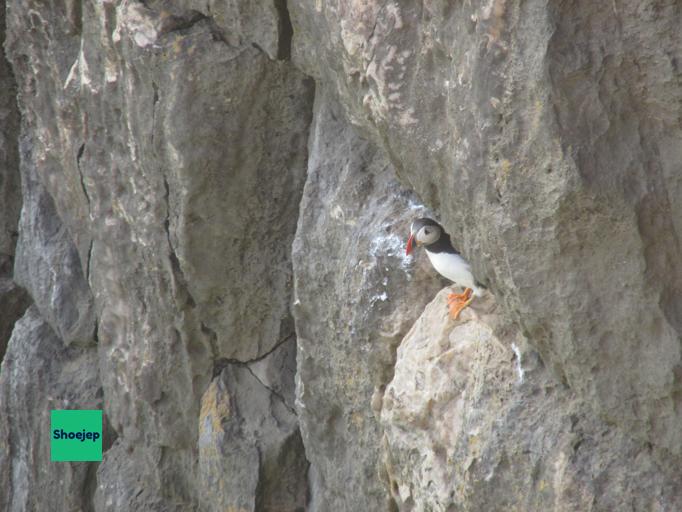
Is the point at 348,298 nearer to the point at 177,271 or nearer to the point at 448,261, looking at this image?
the point at 448,261

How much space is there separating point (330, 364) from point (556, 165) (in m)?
1.69

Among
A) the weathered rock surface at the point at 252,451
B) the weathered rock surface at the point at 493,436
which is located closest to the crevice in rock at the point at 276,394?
the weathered rock surface at the point at 252,451

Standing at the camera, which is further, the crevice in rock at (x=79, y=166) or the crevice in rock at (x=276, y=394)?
the crevice in rock at (x=79, y=166)

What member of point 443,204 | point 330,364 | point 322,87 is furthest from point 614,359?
point 322,87

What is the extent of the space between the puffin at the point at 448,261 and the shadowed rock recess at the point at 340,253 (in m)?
0.07

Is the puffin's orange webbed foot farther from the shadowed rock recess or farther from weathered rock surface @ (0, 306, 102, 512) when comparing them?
weathered rock surface @ (0, 306, 102, 512)

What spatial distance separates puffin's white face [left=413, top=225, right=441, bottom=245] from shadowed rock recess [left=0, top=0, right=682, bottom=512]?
10 centimetres

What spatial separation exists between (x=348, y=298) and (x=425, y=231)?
1.66 feet

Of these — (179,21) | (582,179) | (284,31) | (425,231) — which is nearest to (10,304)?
(179,21)

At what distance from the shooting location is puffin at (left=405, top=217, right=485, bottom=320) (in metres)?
3.33

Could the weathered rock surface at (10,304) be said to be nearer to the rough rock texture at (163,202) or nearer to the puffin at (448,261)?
the rough rock texture at (163,202)

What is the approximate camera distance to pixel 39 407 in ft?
19.9

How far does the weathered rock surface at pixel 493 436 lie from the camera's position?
280cm

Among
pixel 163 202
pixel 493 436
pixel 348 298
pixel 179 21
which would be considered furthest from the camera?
pixel 163 202
